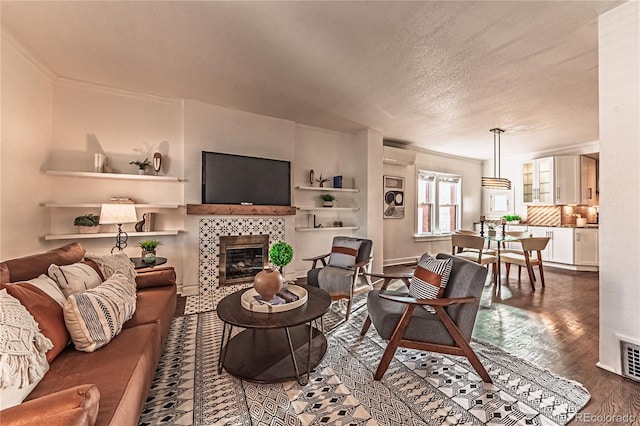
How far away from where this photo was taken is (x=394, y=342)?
78.7 inches

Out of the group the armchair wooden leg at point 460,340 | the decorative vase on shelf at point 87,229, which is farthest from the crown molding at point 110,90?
the armchair wooden leg at point 460,340

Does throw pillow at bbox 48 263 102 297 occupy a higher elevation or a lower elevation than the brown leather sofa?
higher

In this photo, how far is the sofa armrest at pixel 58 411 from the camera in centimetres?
85

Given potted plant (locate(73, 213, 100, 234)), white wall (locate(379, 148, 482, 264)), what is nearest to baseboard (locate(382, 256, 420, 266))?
white wall (locate(379, 148, 482, 264))

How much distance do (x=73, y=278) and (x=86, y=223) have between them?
1990 mm

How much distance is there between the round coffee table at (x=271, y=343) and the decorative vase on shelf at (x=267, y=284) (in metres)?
0.18

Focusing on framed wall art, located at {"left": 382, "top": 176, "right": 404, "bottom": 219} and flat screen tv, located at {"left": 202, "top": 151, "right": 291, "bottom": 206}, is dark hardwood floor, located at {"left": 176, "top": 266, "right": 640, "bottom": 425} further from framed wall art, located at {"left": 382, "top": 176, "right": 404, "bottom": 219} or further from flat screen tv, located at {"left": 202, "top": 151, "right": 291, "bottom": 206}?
framed wall art, located at {"left": 382, "top": 176, "right": 404, "bottom": 219}

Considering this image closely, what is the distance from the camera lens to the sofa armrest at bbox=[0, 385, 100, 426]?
2.78ft

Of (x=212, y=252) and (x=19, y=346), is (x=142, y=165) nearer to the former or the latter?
(x=212, y=252)

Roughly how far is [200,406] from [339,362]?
101cm

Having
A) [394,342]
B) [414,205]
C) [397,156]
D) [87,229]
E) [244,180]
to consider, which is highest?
[397,156]

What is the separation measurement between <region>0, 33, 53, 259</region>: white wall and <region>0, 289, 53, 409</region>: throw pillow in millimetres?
2022

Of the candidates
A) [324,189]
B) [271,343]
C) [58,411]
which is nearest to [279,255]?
[271,343]

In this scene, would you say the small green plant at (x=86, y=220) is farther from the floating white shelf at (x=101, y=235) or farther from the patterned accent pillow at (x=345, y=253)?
the patterned accent pillow at (x=345, y=253)
